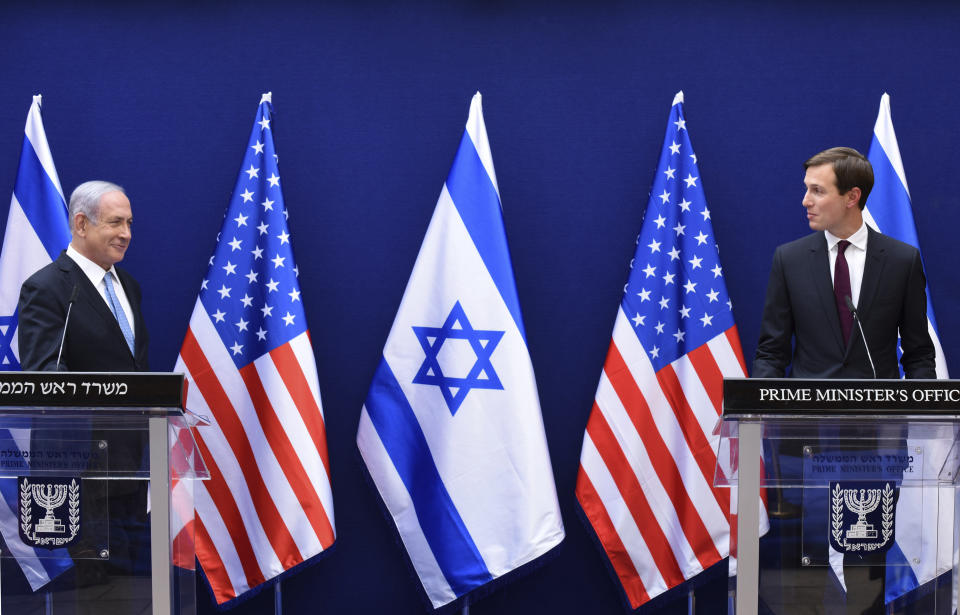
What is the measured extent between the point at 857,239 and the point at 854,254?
47 mm

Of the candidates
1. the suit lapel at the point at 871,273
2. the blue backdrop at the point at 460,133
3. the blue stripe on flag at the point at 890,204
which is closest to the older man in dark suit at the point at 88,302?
the blue backdrop at the point at 460,133

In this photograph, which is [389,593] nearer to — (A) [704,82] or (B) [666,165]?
(B) [666,165]

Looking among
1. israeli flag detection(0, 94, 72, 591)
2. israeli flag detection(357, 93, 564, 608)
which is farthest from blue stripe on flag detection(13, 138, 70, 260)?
israeli flag detection(357, 93, 564, 608)

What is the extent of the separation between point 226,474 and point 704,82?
2364mm

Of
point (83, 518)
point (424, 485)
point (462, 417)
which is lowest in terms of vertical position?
point (424, 485)

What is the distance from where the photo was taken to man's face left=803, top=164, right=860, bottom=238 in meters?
2.86

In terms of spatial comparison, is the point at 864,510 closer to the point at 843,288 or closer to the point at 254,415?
the point at 843,288

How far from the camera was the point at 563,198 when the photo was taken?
3756 millimetres

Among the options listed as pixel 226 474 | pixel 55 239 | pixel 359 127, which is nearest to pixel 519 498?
pixel 226 474

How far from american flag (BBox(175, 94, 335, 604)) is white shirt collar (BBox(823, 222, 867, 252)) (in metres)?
1.81

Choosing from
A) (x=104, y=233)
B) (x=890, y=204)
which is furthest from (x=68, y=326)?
(x=890, y=204)

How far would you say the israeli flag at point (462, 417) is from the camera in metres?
3.33

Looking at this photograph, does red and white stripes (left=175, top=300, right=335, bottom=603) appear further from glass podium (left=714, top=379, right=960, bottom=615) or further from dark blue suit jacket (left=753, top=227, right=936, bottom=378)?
glass podium (left=714, top=379, right=960, bottom=615)

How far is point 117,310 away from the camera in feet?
9.55
